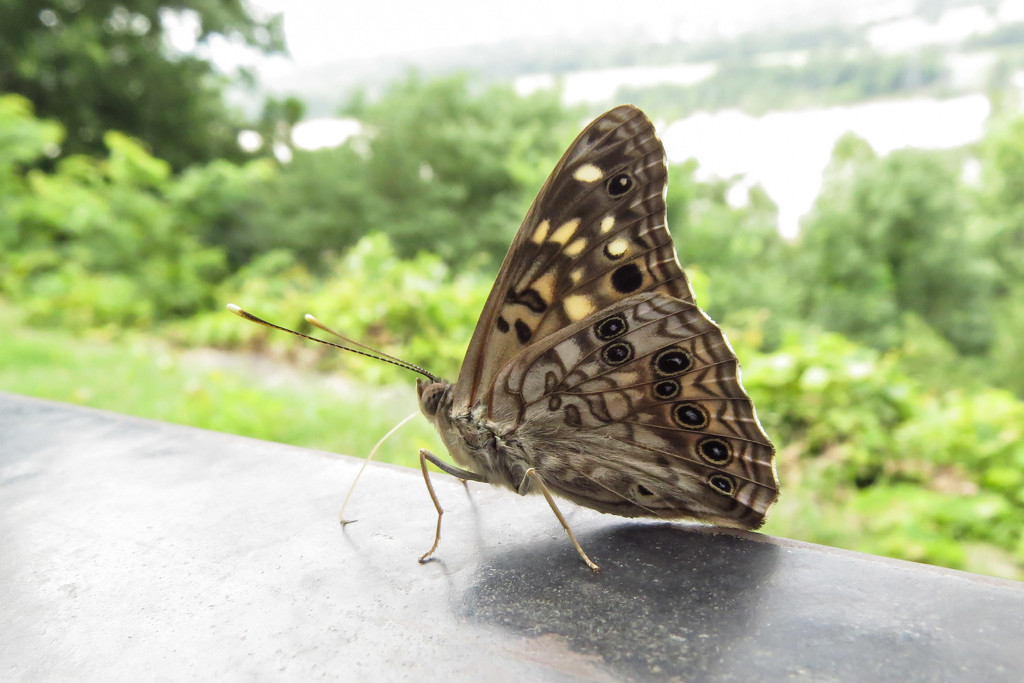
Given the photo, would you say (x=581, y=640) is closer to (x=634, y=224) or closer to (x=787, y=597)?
(x=787, y=597)

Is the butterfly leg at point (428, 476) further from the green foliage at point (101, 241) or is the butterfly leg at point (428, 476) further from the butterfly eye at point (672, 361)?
the green foliage at point (101, 241)

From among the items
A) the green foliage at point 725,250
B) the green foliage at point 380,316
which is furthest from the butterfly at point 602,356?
the green foliage at point 725,250

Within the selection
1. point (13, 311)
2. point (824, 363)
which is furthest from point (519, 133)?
point (824, 363)

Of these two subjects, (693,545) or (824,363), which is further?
(824,363)

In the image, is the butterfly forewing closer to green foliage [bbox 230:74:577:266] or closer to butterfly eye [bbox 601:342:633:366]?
butterfly eye [bbox 601:342:633:366]

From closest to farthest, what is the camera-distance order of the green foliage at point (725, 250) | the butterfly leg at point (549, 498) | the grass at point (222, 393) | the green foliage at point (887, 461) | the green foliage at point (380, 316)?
1. the butterfly leg at point (549, 498)
2. the green foliage at point (887, 461)
3. the grass at point (222, 393)
4. the green foliage at point (380, 316)
5. the green foliage at point (725, 250)

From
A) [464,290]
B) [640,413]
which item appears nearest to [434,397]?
[640,413]

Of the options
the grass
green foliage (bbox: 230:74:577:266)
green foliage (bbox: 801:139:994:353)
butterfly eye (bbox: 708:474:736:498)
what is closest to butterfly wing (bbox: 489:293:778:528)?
butterfly eye (bbox: 708:474:736:498)

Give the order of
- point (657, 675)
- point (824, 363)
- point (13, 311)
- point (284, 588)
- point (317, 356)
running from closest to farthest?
1. point (657, 675)
2. point (284, 588)
3. point (824, 363)
4. point (317, 356)
5. point (13, 311)
